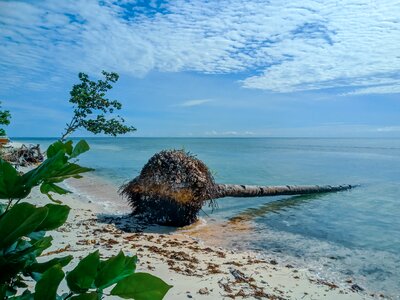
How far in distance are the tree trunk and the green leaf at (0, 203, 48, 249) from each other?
37.7 feet

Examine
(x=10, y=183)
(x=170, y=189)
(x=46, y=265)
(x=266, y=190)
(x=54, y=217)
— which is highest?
(x=10, y=183)

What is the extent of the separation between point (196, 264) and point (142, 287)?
19.3 feet

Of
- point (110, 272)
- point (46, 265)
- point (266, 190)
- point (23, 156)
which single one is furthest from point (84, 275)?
point (23, 156)

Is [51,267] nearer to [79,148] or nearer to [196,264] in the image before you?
[79,148]

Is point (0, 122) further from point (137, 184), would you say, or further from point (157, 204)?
point (157, 204)

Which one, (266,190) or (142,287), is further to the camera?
(266,190)

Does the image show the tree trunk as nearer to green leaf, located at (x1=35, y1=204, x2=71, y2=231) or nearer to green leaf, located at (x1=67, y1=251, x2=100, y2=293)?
green leaf, located at (x1=35, y1=204, x2=71, y2=231)

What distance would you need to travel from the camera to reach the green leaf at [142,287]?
81cm

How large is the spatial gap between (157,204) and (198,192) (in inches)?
50.1

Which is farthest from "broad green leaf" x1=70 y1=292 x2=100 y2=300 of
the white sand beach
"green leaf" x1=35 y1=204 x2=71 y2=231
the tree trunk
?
the tree trunk

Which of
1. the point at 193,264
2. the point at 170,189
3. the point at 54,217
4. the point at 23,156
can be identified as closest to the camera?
the point at 54,217

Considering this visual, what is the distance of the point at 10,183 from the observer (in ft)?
2.60

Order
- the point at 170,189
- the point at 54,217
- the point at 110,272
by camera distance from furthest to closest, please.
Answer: the point at 170,189 < the point at 54,217 < the point at 110,272

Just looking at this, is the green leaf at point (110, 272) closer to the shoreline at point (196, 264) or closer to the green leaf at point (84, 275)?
the green leaf at point (84, 275)
